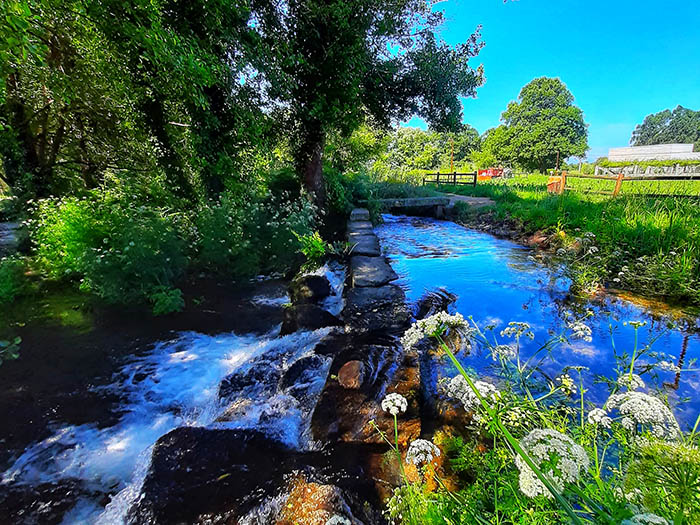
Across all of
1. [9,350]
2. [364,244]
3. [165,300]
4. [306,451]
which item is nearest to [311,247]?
[364,244]

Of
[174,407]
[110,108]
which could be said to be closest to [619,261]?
[174,407]

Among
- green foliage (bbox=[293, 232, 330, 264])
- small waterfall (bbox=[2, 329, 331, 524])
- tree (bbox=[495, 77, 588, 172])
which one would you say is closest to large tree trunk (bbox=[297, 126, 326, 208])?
green foliage (bbox=[293, 232, 330, 264])

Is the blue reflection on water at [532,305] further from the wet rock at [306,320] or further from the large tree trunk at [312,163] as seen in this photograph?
the large tree trunk at [312,163]

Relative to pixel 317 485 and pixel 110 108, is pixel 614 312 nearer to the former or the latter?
pixel 317 485

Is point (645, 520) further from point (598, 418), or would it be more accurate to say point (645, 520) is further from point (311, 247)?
point (311, 247)

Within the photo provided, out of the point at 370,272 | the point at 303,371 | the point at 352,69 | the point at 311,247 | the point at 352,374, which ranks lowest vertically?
the point at 303,371

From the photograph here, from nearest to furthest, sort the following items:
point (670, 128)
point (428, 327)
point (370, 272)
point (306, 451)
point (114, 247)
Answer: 1. point (428, 327)
2. point (306, 451)
3. point (114, 247)
4. point (370, 272)
5. point (670, 128)

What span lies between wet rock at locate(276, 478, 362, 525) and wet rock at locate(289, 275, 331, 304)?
2998 millimetres

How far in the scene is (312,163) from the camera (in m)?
9.02

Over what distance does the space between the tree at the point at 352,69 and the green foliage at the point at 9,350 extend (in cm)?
573

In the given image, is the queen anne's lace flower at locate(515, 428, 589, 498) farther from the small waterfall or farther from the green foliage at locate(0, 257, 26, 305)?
the green foliage at locate(0, 257, 26, 305)

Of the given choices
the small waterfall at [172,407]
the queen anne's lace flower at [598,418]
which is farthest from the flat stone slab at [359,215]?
the queen anne's lace flower at [598,418]

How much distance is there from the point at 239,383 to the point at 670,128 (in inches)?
5729

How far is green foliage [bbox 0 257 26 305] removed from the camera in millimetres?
4434
